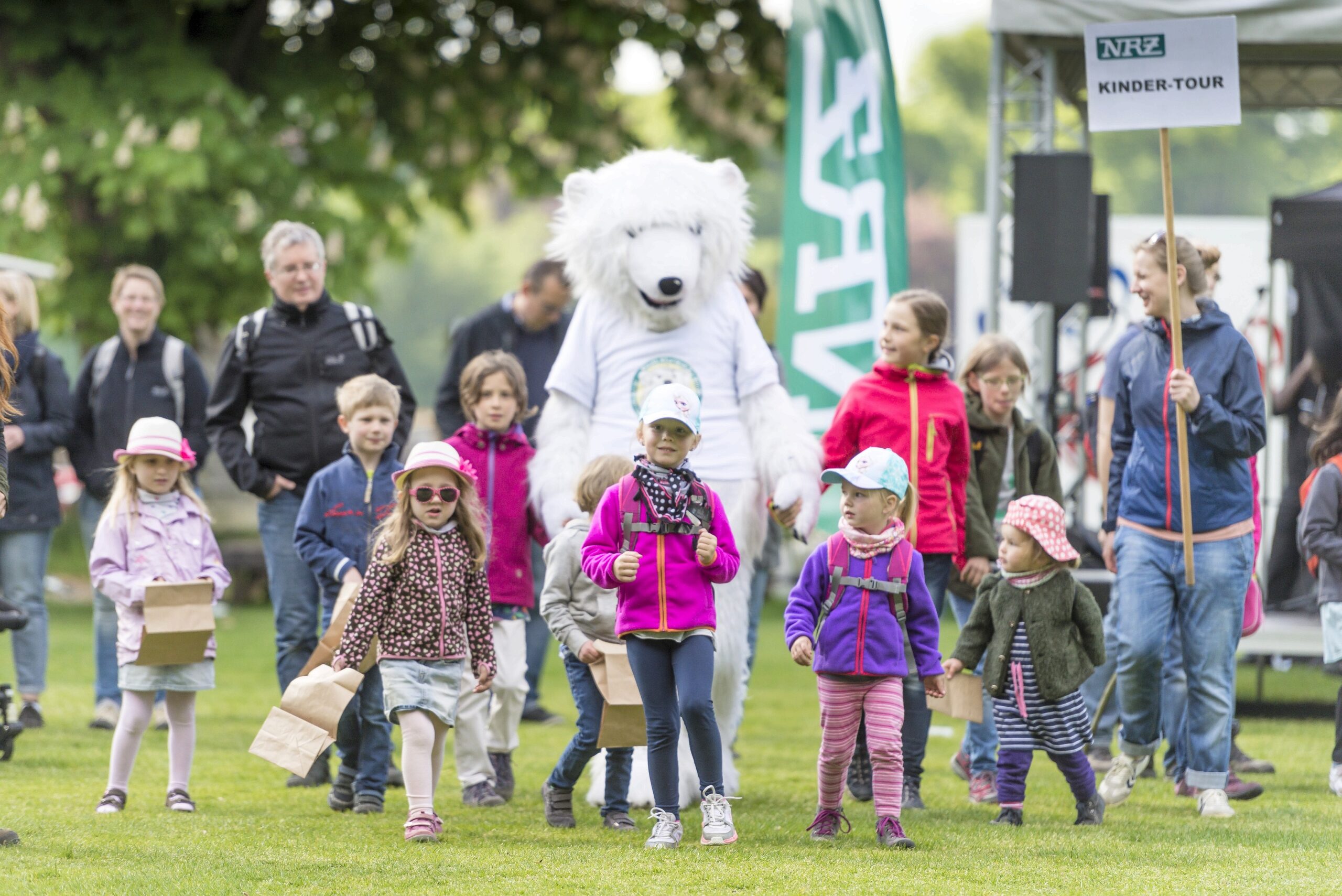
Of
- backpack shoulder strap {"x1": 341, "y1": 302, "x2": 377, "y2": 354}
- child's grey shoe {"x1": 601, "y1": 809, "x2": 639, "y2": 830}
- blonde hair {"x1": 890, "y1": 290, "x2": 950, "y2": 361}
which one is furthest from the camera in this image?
backpack shoulder strap {"x1": 341, "y1": 302, "x2": 377, "y2": 354}

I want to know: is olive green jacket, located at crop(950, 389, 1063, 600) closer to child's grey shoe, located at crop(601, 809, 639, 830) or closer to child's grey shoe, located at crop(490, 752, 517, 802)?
child's grey shoe, located at crop(601, 809, 639, 830)

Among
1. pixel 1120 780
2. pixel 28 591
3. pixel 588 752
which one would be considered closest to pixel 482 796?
pixel 588 752

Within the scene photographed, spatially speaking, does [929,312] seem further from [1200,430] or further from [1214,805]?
[1214,805]

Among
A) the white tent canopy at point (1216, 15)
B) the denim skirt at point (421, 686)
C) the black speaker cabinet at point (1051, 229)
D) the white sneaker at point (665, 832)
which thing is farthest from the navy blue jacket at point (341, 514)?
the white tent canopy at point (1216, 15)

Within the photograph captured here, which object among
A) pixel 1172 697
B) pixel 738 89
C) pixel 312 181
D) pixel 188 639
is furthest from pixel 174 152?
pixel 1172 697

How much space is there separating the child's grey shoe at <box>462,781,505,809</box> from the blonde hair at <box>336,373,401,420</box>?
1.35 metres

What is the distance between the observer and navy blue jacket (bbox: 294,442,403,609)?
6.09 m

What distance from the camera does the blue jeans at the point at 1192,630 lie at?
19.4ft

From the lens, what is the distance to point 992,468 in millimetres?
6688

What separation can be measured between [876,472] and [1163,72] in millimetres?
1957

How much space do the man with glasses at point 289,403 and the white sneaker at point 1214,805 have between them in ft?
10.3

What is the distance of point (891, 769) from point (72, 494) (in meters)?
15.1

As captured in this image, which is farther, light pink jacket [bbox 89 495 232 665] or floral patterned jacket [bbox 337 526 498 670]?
light pink jacket [bbox 89 495 232 665]

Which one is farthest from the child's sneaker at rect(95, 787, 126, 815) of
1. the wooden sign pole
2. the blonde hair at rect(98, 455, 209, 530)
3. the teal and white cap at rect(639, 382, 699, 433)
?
the wooden sign pole
